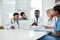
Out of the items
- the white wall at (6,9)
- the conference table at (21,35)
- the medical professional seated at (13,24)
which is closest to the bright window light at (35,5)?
the white wall at (6,9)

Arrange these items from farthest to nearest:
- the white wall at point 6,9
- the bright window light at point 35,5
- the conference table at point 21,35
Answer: the bright window light at point 35,5 < the white wall at point 6,9 < the conference table at point 21,35

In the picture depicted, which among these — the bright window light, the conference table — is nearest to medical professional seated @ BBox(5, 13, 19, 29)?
the conference table

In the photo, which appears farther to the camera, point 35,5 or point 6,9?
point 35,5

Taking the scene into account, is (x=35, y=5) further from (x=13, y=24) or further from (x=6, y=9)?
(x=13, y=24)

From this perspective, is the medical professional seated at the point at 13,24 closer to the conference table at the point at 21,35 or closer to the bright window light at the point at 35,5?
the conference table at the point at 21,35

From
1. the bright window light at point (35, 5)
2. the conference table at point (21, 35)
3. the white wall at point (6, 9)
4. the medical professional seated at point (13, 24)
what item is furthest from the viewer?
the bright window light at point (35, 5)

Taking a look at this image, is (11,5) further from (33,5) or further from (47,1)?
(47,1)

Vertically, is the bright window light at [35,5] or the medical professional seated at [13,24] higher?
the bright window light at [35,5]

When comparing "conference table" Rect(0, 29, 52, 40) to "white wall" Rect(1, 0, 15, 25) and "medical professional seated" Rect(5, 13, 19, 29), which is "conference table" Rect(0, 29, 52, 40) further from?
"white wall" Rect(1, 0, 15, 25)

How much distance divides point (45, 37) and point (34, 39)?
0.52m

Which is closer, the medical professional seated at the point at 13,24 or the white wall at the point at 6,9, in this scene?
the medical professional seated at the point at 13,24

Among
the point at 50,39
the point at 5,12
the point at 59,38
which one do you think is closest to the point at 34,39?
the point at 50,39

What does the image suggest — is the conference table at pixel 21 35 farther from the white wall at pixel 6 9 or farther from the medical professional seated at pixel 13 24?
the white wall at pixel 6 9

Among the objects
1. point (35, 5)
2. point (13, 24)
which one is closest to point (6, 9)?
point (35, 5)
